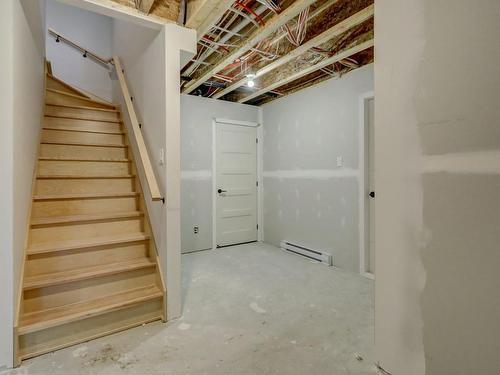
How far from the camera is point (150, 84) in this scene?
249 centimetres

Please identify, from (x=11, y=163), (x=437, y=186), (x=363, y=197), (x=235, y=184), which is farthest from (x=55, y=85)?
(x=437, y=186)

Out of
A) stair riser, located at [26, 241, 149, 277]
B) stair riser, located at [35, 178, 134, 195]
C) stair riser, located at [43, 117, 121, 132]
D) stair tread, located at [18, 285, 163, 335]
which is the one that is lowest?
stair tread, located at [18, 285, 163, 335]

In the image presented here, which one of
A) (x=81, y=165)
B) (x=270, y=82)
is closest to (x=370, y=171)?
(x=270, y=82)

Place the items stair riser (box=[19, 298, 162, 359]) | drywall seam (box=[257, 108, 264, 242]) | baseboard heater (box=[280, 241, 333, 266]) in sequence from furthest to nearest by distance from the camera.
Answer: drywall seam (box=[257, 108, 264, 242])
baseboard heater (box=[280, 241, 333, 266])
stair riser (box=[19, 298, 162, 359])

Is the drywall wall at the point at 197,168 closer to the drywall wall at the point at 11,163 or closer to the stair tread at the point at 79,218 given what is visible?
the stair tread at the point at 79,218

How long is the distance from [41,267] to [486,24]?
276 cm

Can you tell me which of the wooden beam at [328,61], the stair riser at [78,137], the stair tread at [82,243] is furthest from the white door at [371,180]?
the stair riser at [78,137]

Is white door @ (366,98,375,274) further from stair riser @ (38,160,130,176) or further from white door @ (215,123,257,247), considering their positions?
stair riser @ (38,160,130,176)

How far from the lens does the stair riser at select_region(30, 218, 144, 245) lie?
2.16m

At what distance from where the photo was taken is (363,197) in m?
3.13

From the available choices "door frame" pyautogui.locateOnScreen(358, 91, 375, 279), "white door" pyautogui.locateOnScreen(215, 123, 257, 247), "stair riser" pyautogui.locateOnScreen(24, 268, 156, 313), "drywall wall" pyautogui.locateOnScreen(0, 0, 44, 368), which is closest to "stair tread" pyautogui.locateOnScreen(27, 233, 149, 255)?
"drywall wall" pyautogui.locateOnScreen(0, 0, 44, 368)

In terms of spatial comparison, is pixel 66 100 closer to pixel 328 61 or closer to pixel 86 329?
pixel 86 329

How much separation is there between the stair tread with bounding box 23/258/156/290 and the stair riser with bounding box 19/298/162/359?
30 cm

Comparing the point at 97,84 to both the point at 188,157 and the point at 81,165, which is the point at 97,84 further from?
the point at 81,165
